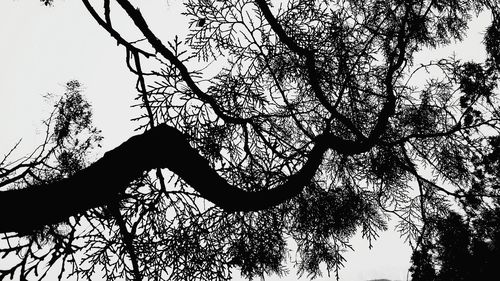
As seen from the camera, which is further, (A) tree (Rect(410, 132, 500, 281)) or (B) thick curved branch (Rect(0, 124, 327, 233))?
(A) tree (Rect(410, 132, 500, 281))

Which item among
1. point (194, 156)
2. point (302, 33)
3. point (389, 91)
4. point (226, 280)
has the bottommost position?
point (226, 280)

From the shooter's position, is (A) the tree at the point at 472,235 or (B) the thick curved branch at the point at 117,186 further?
(A) the tree at the point at 472,235

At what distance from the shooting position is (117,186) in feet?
7.06

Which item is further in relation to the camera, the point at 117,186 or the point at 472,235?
the point at 472,235

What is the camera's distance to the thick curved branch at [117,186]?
1.85 meters

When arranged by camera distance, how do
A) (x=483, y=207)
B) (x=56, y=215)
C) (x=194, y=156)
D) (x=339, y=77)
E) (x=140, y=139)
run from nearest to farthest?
(x=56, y=215) → (x=140, y=139) → (x=194, y=156) → (x=339, y=77) → (x=483, y=207)

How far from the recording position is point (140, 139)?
7.83 ft

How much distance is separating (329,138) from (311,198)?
238 cm

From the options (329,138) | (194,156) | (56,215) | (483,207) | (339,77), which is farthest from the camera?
(483,207)

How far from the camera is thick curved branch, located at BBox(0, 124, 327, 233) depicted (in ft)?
6.07

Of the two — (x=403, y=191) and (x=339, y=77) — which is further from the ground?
(x=339, y=77)

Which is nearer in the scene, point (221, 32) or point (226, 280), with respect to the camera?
point (226, 280)

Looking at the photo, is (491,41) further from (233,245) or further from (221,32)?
(233,245)

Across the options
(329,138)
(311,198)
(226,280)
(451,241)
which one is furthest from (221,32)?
(451,241)
